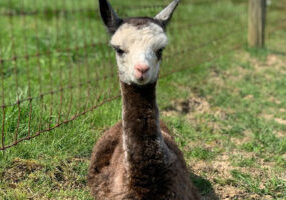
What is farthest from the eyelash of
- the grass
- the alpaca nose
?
the grass

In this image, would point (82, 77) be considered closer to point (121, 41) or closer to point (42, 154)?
point (42, 154)

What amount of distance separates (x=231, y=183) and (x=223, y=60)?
4.01 meters

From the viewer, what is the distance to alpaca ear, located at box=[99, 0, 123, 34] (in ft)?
9.85

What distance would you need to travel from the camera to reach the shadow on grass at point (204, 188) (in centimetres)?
373

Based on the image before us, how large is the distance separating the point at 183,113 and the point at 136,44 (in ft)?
8.96

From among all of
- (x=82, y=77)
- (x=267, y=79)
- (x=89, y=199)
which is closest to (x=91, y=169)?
(x=89, y=199)

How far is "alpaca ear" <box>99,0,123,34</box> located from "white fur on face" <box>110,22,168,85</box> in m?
0.09

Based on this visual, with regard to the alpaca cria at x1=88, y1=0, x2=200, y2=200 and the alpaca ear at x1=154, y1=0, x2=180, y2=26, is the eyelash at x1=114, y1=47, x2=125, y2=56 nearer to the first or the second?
the alpaca cria at x1=88, y1=0, x2=200, y2=200

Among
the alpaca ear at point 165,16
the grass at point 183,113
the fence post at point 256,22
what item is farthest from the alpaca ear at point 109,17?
the fence post at point 256,22

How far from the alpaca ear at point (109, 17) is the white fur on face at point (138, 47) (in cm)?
9

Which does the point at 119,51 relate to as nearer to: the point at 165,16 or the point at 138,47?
the point at 138,47

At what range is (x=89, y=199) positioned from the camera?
3443 millimetres

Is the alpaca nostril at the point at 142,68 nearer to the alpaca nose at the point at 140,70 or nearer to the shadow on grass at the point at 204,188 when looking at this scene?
the alpaca nose at the point at 140,70

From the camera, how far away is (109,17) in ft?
10.1
